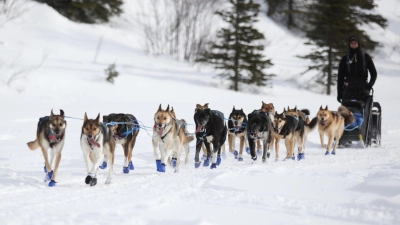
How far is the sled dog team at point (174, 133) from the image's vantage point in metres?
5.77

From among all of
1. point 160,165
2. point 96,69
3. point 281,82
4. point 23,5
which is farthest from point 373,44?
point 160,165

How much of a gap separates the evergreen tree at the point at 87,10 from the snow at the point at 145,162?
2.33 ft

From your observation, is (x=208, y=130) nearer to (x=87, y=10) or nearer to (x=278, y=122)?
(x=278, y=122)

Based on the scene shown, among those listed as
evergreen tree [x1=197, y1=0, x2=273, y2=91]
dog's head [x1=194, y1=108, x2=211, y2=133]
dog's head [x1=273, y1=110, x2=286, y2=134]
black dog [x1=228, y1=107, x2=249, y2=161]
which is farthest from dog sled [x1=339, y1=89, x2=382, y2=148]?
evergreen tree [x1=197, y1=0, x2=273, y2=91]

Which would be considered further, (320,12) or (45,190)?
(320,12)

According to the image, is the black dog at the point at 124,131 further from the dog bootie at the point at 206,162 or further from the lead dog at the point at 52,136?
the dog bootie at the point at 206,162

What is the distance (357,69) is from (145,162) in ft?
14.6

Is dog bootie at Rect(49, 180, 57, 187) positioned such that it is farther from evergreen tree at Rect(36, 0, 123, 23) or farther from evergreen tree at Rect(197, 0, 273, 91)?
evergreen tree at Rect(36, 0, 123, 23)

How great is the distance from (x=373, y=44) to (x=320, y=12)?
12.9ft

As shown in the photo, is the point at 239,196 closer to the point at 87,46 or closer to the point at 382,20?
the point at 87,46

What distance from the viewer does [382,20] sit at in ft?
94.3

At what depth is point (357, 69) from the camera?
945 centimetres

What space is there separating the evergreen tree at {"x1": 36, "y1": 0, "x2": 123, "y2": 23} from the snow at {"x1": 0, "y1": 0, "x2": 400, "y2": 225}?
709mm

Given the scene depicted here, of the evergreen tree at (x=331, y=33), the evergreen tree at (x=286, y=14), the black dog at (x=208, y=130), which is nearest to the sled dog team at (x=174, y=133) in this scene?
the black dog at (x=208, y=130)
